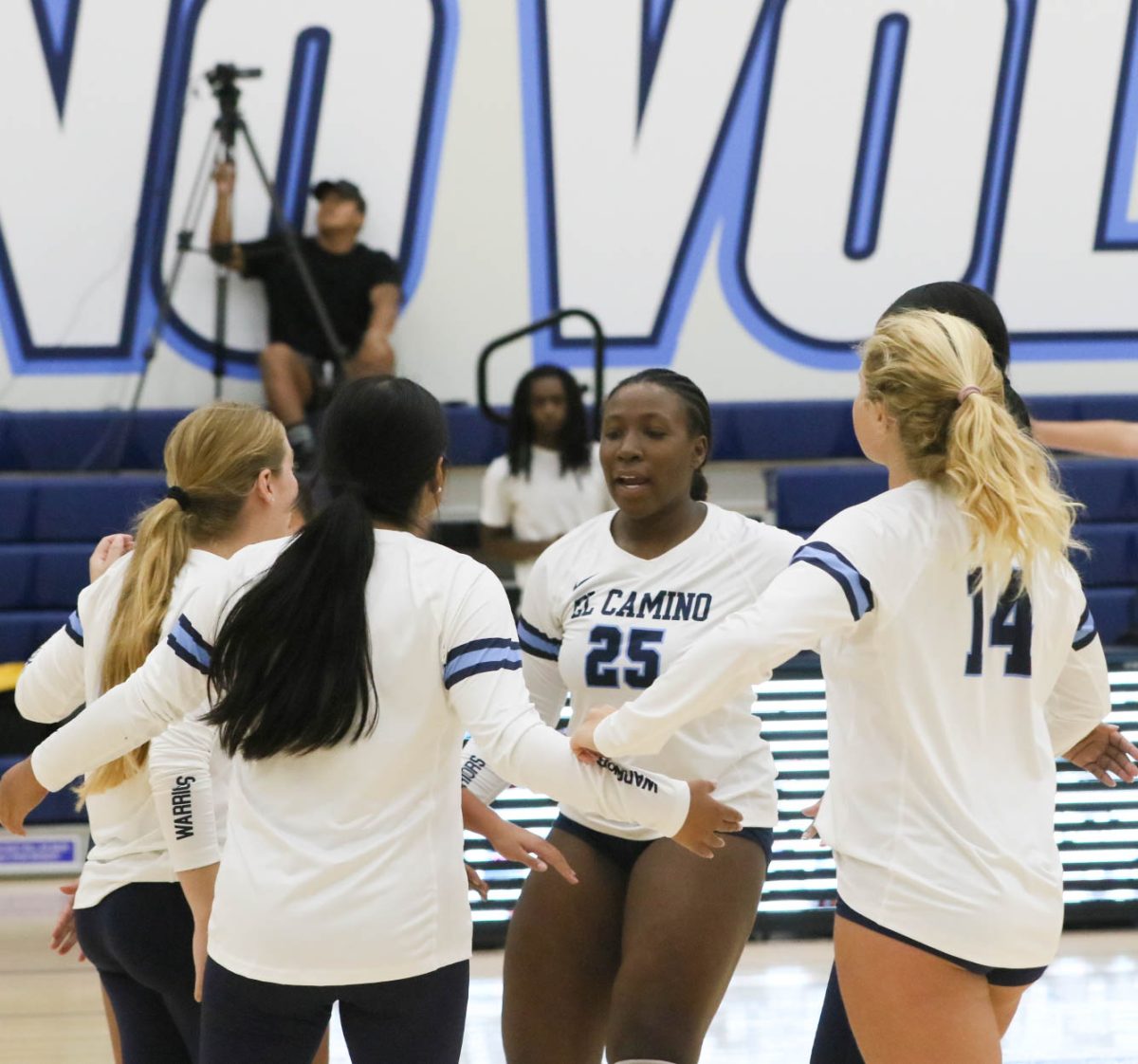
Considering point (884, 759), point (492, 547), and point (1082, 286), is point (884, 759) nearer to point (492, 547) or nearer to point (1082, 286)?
point (492, 547)

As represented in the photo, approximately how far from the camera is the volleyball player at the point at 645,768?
9.10 ft

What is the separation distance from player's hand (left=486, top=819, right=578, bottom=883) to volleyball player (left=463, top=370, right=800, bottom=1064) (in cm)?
32

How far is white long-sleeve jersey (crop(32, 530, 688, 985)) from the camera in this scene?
6.93 feet

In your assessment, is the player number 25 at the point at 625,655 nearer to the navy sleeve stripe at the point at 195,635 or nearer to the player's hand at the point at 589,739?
the player's hand at the point at 589,739

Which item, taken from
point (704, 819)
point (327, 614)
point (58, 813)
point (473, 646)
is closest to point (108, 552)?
point (327, 614)

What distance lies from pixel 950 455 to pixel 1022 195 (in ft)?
23.2

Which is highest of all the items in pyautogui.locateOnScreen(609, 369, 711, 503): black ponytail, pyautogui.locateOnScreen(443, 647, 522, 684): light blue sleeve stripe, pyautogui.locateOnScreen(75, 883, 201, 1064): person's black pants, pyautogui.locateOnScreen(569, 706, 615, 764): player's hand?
pyautogui.locateOnScreen(609, 369, 711, 503): black ponytail

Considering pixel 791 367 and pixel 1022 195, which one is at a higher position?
pixel 1022 195

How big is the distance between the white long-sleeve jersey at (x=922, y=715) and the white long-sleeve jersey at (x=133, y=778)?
0.67 metres

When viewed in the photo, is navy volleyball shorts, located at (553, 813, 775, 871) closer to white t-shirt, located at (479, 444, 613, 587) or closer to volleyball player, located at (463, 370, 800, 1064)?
volleyball player, located at (463, 370, 800, 1064)

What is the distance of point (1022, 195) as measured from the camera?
8797mm

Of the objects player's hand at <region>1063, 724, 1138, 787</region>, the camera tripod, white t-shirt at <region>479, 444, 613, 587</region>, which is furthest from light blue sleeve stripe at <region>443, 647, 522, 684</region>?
the camera tripod

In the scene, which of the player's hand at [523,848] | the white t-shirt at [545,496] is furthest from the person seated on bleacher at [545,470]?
the player's hand at [523,848]

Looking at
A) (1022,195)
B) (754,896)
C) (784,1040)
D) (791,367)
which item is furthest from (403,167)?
(754,896)
